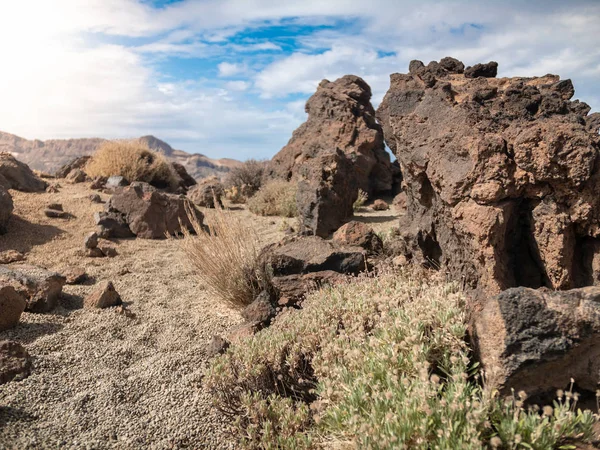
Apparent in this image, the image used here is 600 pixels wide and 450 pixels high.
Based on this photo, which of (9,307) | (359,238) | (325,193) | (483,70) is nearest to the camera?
(9,307)

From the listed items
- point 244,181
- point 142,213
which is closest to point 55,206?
point 142,213

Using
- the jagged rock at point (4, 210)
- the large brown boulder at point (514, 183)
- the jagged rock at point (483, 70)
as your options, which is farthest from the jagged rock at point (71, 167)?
the large brown boulder at point (514, 183)

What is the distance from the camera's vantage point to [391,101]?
5141 millimetres

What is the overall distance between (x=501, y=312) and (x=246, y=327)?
102 inches

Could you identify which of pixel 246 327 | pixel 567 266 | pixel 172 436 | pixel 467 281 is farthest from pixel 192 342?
pixel 567 266

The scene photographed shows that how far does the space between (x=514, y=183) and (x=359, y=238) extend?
9.76 feet

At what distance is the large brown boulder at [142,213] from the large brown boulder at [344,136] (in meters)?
4.31

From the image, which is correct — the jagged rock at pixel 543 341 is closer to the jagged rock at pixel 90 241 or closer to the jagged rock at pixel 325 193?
the jagged rock at pixel 325 193

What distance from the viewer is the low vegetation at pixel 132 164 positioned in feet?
46.2

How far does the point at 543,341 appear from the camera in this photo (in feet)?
8.42

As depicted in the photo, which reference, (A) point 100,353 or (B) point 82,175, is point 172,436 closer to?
(A) point 100,353

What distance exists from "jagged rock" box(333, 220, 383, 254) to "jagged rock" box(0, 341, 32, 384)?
387 centimetres

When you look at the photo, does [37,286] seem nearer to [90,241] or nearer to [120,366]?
[120,366]

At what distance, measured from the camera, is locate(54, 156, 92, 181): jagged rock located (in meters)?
14.4
